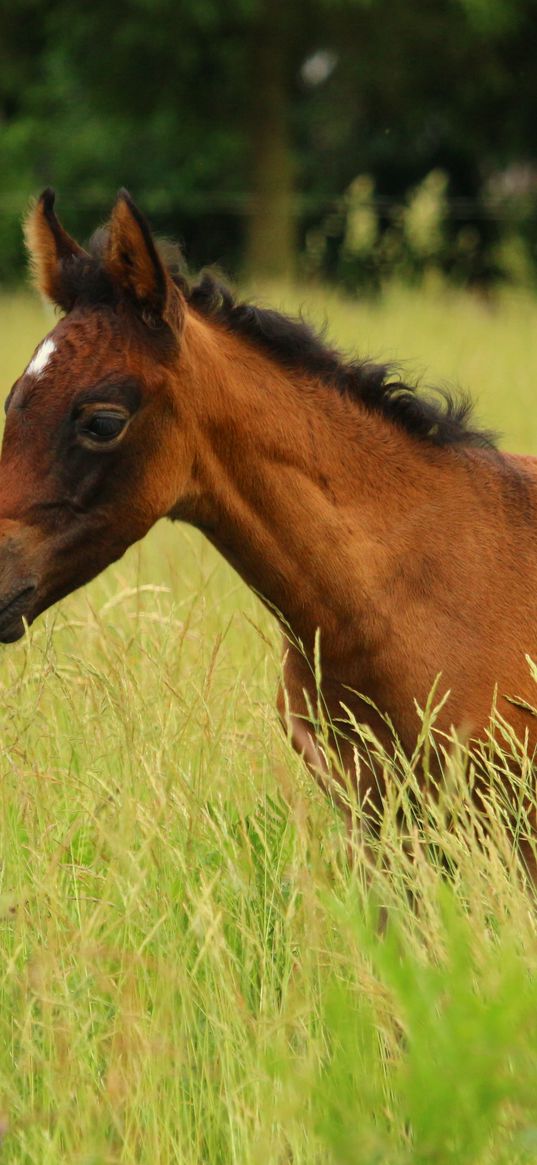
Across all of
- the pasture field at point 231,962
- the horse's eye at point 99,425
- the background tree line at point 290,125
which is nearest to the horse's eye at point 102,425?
the horse's eye at point 99,425

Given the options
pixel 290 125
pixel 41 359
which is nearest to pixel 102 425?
pixel 41 359

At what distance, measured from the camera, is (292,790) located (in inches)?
111

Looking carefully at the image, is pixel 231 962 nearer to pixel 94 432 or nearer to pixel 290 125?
pixel 94 432

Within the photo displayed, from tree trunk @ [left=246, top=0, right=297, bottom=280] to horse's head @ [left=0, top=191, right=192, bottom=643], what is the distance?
13.6 m

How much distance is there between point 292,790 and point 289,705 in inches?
16.9

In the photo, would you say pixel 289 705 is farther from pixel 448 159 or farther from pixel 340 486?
pixel 448 159

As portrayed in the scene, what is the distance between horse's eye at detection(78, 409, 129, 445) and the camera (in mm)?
2762

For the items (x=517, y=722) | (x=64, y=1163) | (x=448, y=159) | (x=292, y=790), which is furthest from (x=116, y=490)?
(x=448, y=159)

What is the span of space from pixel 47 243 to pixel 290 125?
19568 millimetres

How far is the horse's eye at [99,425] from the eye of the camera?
276 cm

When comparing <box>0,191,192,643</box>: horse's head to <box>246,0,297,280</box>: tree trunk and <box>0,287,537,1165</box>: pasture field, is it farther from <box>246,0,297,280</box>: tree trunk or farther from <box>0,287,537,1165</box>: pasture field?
<box>246,0,297,280</box>: tree trunk

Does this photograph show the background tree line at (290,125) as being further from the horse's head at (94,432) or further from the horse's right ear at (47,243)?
the horse's head at (94,432)

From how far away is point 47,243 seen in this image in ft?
10.1

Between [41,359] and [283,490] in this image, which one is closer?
[41,359]
